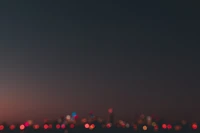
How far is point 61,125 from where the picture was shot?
28.2 metres

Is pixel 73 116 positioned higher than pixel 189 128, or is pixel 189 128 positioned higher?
pixel 73 116

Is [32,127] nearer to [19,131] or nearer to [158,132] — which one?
[19,131]

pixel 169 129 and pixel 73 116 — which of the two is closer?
pixel 73 116

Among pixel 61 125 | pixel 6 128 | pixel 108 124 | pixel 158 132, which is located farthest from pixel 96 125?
pixel 6 128

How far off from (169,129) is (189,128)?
170 cm

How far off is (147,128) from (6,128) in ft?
34.0

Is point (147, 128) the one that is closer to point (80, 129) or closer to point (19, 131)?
point (80, 129)

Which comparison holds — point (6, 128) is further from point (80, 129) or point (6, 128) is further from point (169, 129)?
point (169, 129)

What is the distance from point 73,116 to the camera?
25250mm

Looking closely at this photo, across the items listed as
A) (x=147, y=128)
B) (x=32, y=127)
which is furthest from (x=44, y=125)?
(x=147, y=128)

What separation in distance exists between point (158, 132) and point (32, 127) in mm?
8933

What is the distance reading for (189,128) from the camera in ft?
85.7

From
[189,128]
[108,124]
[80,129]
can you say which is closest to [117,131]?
[108,124]

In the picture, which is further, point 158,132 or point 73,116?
point 158,132
